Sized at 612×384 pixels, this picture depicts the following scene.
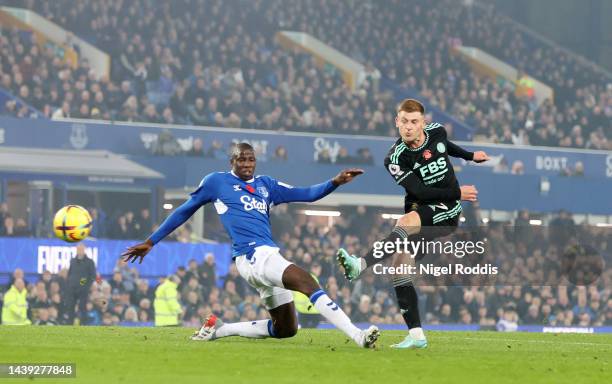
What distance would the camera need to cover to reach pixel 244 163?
11.5 metres

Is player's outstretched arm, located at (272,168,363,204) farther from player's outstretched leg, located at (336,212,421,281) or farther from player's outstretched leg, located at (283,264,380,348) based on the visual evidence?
player's outstretched leg, located at (283,264,380,348)

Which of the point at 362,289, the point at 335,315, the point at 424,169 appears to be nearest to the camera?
the point at 335,315

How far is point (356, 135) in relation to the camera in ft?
107

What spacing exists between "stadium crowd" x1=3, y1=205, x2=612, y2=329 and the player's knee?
1174 cm

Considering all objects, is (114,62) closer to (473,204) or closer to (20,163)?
(20,163)

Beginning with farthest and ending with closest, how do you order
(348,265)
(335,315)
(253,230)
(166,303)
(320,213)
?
(320,213) → (166,303) → (253,230) → (348,265) → (335,315)

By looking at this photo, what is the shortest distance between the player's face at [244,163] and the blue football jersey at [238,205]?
0.10 metres

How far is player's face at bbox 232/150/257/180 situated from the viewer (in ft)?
→ 37.7

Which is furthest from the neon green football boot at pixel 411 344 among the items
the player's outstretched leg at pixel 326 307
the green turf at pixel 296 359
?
the player's outstretched leg at pixel 326 307

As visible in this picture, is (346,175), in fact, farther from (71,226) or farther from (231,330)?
→ (71,226)

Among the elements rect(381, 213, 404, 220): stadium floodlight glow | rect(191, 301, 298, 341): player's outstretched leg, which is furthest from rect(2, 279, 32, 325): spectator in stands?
rect(191, 301, 298, 341): player's outstretched leg

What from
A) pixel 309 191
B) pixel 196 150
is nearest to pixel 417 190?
pixel 309 191

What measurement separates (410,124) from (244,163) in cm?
153

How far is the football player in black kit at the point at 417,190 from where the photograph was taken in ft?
38.0
